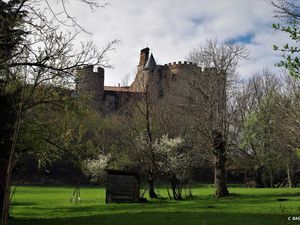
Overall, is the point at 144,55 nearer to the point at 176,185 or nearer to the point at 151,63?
the point at 151,63

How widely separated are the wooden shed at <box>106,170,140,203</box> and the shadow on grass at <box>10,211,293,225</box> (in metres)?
7.74

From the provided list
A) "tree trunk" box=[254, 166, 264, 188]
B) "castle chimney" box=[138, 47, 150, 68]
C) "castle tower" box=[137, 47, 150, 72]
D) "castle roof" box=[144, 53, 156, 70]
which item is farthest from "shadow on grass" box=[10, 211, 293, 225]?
"castle chimney" box=[138, 47, 150, 68]

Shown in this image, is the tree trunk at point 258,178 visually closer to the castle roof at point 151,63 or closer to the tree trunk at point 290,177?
the tree trunk at point 290,177

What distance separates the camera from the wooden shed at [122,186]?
77.0ft

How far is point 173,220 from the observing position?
13.9 meters

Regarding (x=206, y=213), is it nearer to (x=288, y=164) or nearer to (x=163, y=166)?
(x=163, y=166)

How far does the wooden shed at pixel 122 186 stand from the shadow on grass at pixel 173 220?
25.4ft

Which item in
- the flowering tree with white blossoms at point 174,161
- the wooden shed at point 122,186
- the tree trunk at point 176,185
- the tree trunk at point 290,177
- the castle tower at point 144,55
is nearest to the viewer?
the wooden shed at point 122,186

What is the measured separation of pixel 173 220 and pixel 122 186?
10.3 metres

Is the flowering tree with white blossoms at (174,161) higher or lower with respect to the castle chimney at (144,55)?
lower

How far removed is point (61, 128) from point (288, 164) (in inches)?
1164

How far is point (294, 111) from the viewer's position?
24.7 metres

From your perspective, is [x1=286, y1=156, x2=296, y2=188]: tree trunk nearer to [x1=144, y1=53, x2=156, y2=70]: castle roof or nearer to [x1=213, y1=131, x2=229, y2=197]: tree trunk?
[x1=213, y1=131, x2=229, y2=197]: tree trunk

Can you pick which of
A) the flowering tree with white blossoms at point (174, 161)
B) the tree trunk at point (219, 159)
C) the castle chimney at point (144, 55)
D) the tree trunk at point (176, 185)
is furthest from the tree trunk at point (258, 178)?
the castle chimney at point (144, 55)
